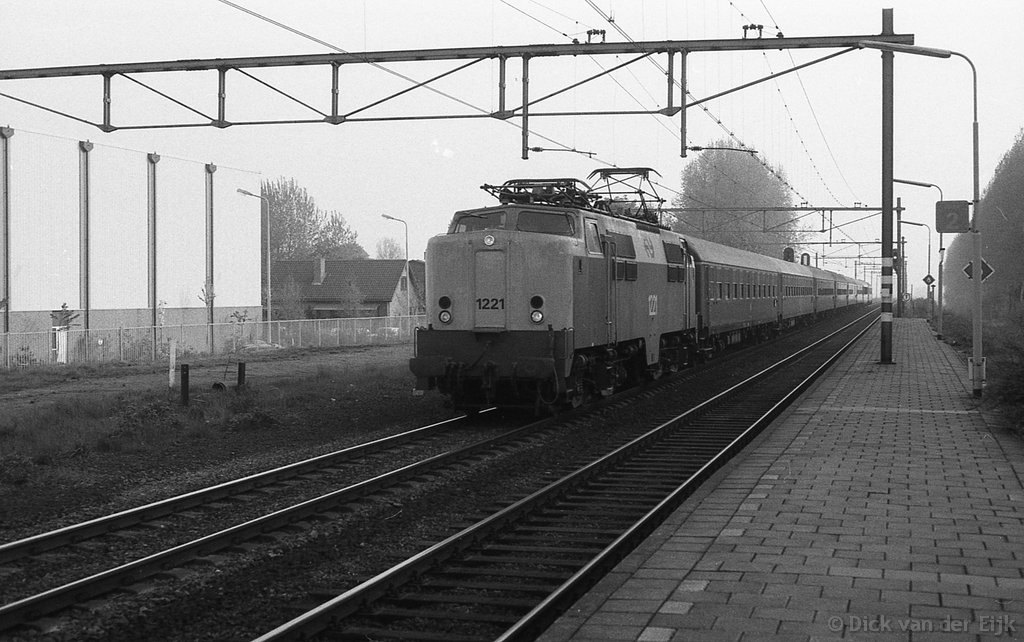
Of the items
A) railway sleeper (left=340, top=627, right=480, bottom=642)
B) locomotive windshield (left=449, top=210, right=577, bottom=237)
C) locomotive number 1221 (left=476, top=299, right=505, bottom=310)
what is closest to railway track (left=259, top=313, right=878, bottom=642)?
railway sleeper (left=340, top=627, right=480, bottom=642)

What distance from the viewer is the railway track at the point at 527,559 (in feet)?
20.5

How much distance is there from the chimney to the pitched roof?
0.12m

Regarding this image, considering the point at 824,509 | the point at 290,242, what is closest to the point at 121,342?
the point at 824,509

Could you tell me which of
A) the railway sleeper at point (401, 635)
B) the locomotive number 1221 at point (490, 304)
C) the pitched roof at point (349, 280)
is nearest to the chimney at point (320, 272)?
the pitched roof at point (349, 280)

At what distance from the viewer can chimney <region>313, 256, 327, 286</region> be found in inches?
2822

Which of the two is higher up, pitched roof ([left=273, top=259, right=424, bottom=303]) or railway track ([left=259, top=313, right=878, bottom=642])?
pitched roof ([left=273, top=259, right=424, bottom=303])

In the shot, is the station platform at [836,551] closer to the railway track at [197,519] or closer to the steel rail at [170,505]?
the railway track at [197,519]

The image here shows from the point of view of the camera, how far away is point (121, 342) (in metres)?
35.3

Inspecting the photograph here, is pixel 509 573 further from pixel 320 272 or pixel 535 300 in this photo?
pixel 320 272

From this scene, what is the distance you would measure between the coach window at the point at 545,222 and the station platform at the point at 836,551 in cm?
444

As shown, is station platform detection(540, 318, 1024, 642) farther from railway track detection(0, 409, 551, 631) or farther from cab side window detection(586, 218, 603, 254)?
cab side window detection(586, 218, 603, 254)

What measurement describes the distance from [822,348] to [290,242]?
62.9 m

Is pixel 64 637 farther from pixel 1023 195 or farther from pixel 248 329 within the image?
pixel 1023 195

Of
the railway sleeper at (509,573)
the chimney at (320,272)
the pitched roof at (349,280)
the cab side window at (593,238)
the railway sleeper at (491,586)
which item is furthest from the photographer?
the chimney at (320,272)
